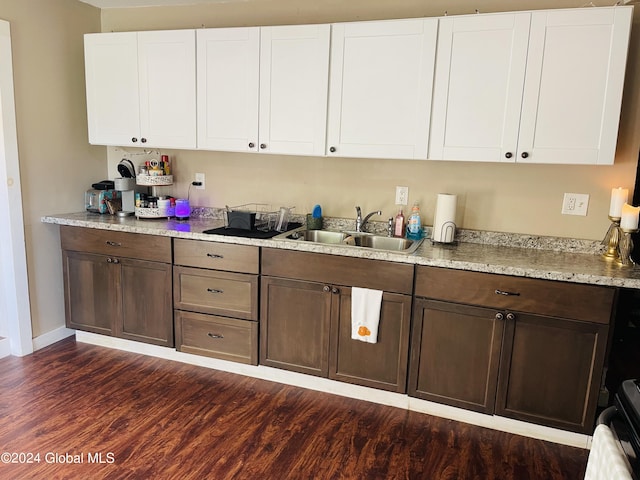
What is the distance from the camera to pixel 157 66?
9.73 ft

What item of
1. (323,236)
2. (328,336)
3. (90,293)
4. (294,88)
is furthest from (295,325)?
(90,293)

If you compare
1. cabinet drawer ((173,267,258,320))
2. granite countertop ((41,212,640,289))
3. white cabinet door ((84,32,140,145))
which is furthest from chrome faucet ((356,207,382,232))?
white cabinet door ((84,32,140,145))

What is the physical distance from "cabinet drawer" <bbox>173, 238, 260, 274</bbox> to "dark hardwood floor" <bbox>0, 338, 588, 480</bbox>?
72 cm

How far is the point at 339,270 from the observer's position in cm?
251

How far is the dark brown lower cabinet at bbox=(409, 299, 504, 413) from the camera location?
2316 millimetres

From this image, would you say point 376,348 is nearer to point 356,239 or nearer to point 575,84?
point 356,239

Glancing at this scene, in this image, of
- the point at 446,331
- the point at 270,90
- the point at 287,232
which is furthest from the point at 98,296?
the point at 446,331

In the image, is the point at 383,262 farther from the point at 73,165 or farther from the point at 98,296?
the point at 73,165

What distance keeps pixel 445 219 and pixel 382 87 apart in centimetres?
82

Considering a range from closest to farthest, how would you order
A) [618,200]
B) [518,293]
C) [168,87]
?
[518,293], [618,200], [168,87]

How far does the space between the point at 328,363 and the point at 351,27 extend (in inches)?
74.2

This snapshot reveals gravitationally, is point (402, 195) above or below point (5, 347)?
above

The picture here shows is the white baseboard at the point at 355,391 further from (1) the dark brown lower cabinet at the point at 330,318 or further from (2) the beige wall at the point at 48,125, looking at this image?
(2) the beige wall at the point at 48,125

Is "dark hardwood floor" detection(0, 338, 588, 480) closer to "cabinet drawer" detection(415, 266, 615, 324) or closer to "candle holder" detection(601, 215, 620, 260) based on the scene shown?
"cabinet drawer" detection(415, 266, 615, 324)
